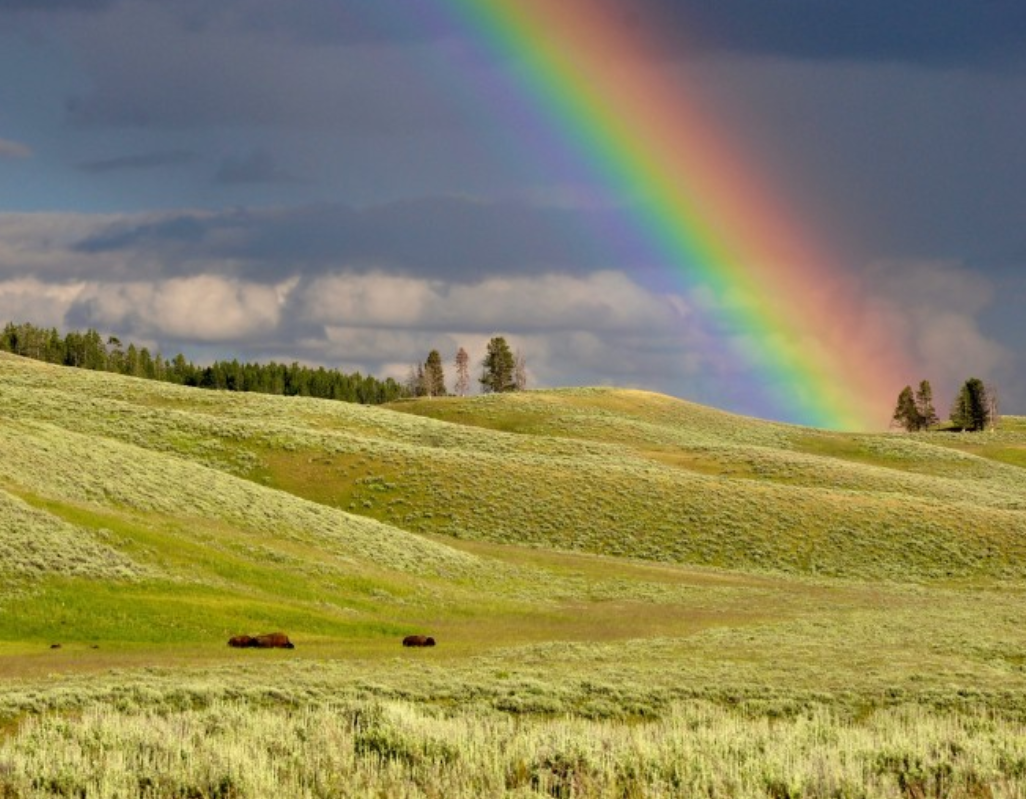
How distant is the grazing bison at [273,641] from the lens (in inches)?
1476

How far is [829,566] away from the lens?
78.5 metres

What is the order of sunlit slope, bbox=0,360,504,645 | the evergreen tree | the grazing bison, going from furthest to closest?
the evergreen tree
sunlit slope, bbox=0,360,504,645
the grazing bison

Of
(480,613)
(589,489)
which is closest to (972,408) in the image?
(589,489)

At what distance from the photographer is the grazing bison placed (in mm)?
37500

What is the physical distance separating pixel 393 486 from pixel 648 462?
32639 millimetres

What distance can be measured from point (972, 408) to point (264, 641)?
183m

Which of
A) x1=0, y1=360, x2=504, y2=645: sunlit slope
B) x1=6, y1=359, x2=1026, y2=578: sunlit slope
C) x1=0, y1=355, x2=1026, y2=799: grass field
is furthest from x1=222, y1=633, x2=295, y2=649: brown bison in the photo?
x1=6, y1=359, x2=1026, y2=578: sunlit slope

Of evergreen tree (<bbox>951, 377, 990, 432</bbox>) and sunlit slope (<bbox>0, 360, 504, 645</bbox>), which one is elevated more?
evergreen tree (<bbox>951, 377, 990, 432</bbox>)

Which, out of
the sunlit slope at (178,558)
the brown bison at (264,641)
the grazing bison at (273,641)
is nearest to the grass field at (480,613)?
the sunlit slope at (178,558)

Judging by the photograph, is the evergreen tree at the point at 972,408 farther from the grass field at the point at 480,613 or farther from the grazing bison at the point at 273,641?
the grazing bison at the point at 273,641

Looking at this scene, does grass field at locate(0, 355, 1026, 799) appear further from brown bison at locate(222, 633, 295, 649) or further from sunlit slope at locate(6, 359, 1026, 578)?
brown bison at locate(222, 633, 295, 649)

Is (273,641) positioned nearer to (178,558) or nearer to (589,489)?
(178,558)

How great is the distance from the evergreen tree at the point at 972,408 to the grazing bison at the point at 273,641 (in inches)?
7131

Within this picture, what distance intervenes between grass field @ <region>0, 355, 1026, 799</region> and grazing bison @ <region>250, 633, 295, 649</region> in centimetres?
94
